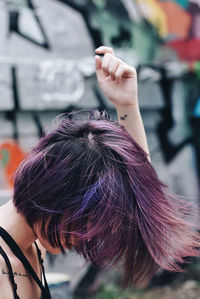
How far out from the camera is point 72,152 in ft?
4.91

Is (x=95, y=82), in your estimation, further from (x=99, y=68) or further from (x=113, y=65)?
(x=113, y=65)

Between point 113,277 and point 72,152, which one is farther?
point 113,277

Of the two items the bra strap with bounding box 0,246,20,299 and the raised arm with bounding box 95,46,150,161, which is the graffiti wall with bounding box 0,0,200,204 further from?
the bra strap with bounding box 0,246,20,299

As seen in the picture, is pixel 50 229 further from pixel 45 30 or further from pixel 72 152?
pixel 45 30

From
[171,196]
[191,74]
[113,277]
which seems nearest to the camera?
[171,196]

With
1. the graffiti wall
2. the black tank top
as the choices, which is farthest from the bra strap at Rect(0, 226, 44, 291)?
the graffiti wall

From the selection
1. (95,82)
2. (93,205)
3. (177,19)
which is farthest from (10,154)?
(93,205)

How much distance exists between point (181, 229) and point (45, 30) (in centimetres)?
275

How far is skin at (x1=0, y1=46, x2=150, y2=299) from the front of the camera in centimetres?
161

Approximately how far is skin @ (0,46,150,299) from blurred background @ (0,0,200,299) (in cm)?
173

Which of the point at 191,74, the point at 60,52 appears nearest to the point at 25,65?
the point at 60,52

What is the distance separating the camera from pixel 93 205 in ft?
4.90

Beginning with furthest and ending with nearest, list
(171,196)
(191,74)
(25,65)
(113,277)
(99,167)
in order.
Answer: (191,74) < (113,277) < (25,65) < (171,196) < (99,167)

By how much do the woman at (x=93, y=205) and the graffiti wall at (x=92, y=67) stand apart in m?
2.21
